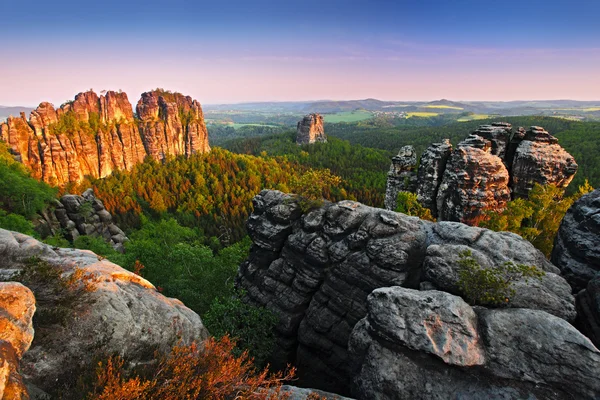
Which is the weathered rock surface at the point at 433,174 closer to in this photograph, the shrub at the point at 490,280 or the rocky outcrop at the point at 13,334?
the shrub at the point at 490,280

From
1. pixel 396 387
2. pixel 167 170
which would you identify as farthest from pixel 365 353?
pixel 167 170

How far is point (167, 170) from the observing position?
10844cm

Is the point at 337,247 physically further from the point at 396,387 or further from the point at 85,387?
the point at 85,387

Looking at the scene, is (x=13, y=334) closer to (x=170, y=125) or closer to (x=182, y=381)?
(x=182, y=381)

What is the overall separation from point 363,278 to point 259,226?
10739mm

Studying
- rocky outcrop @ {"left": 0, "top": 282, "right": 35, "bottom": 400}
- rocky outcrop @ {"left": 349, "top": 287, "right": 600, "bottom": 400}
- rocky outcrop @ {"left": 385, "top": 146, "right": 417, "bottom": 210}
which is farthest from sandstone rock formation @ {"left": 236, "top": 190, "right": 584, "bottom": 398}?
rocky outcrop @ {"left": 385, "top": 146, "right": 417, "bottom": 210}

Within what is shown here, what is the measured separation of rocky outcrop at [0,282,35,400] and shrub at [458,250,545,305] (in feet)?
55.4

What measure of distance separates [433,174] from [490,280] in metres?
24.4

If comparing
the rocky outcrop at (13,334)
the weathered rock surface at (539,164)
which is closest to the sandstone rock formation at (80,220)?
the rocky outcrop at (13,334)

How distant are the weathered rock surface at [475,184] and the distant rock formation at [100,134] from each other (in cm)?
9982

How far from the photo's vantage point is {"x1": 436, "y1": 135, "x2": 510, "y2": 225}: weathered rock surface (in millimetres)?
31156

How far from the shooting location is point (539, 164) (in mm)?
30516

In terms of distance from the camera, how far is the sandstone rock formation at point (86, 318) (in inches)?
365

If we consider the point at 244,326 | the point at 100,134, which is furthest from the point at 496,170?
the point at 100,134
